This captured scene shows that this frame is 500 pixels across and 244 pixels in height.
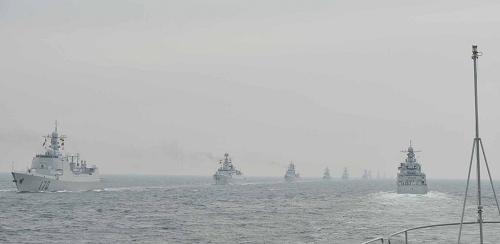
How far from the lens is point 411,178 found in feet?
420

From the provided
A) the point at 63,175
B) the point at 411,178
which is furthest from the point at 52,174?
the point at 411,178

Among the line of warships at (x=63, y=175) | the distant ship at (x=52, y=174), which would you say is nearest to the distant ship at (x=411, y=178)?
the line of warships at (x=63, y=175)

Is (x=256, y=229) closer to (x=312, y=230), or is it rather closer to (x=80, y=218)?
(x=312, y=230)

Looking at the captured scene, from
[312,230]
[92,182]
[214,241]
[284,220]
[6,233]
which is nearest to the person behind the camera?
[214,241]

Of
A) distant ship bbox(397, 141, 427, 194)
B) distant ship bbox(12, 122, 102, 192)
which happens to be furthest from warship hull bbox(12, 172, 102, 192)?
distant ship bbox(397, 141, 427, 194)

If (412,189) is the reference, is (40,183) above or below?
above

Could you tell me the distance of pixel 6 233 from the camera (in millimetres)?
51781

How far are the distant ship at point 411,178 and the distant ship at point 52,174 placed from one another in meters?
74.4

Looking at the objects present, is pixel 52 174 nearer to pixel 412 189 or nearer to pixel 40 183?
pixel 40 183

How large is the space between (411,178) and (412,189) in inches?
99.2

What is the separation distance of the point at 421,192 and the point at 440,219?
61407 millimetres

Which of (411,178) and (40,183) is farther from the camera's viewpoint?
(411,178)

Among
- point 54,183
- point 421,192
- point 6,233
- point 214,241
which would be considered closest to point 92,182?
point 54,183

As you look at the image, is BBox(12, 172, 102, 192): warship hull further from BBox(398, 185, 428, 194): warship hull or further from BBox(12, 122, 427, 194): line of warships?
BBox(398, 185, 428, 194): warship hull
